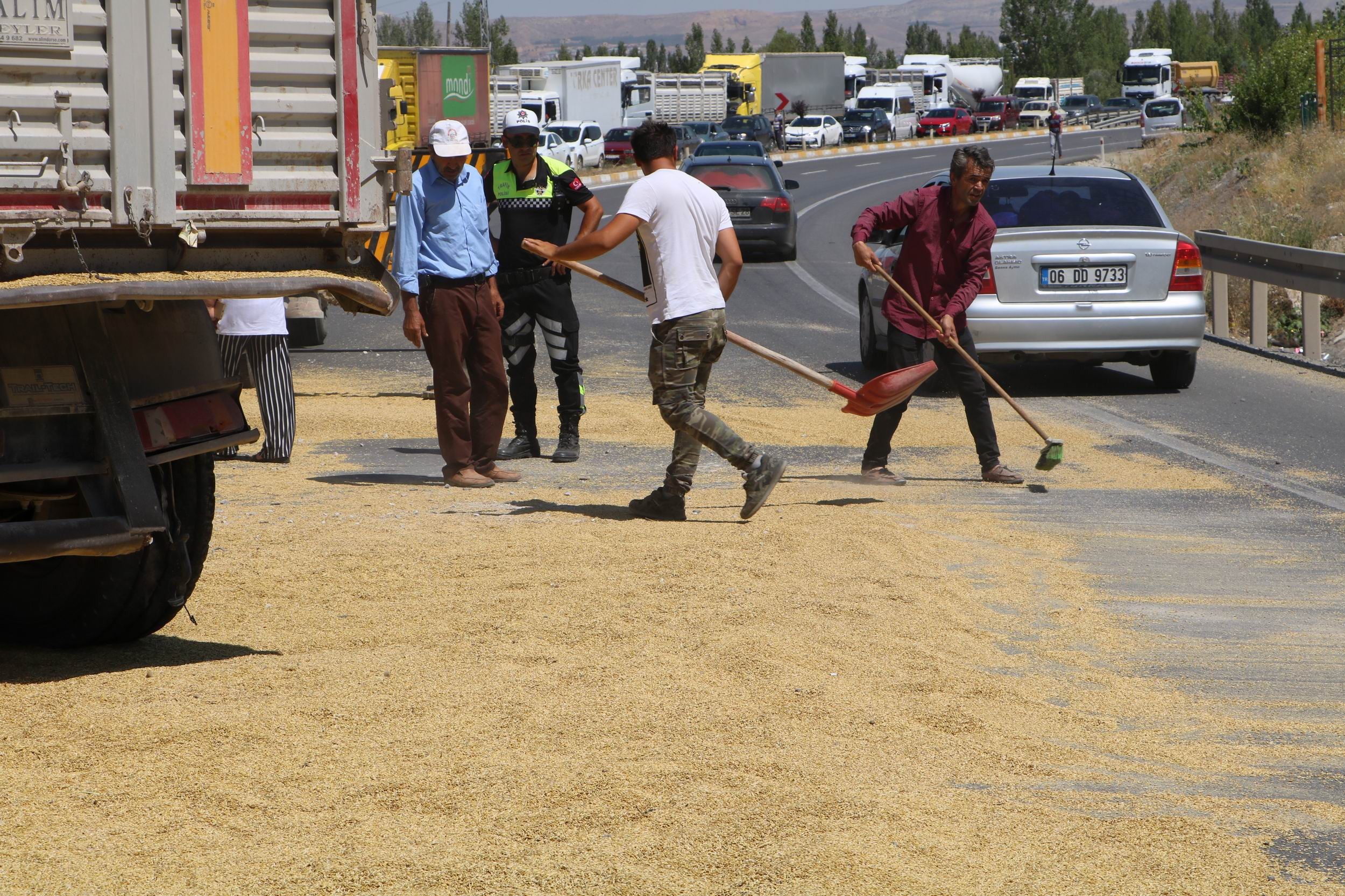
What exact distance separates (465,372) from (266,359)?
1.51m

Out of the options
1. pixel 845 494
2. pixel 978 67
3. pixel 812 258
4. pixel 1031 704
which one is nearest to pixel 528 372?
pixel 845 494

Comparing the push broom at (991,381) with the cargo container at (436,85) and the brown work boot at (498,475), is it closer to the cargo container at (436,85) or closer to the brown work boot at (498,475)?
the brown work boot at (498,475)

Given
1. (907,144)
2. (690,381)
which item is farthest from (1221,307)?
(907,144)

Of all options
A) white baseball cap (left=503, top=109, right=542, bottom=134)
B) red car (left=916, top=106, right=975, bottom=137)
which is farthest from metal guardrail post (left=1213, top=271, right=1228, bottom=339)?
red car (left=916, top=106, right=975, bottom=137)

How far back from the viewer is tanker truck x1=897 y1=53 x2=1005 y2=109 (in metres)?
84.9

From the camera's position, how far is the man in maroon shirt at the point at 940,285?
8891 millimetres

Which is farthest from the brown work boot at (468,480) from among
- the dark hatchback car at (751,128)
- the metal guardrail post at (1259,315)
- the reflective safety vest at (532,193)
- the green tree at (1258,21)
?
the green tree at (1258,21)

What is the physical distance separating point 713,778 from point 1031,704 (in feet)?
4.07

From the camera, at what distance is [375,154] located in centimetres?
515

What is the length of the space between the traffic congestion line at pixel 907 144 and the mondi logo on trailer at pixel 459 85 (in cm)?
2291

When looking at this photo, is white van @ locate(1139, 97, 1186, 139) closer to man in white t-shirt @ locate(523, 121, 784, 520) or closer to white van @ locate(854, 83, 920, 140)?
white van @ locate(854, 83, 920, 140)

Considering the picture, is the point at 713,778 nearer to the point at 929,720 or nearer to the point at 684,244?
the point at 929,720

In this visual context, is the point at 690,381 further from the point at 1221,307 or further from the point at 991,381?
the point at 1221,307

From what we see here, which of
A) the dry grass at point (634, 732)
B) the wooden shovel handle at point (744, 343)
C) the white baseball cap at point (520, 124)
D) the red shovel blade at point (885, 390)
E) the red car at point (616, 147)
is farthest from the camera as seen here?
the red car at point (616, 147)
